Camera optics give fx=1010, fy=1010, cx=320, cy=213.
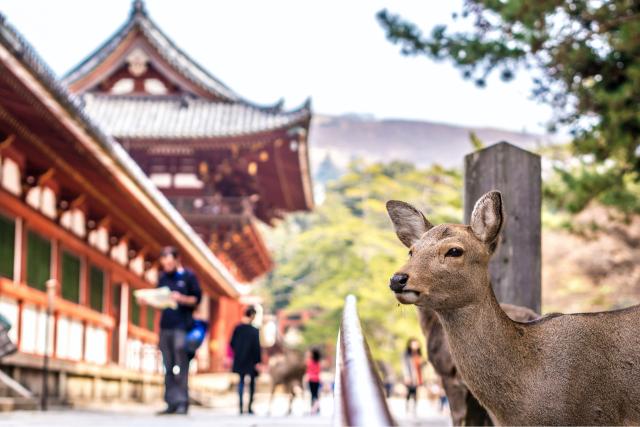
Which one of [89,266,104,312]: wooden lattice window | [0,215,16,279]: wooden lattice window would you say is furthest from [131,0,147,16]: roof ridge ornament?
[0,215,16,279]: wooden lattice window

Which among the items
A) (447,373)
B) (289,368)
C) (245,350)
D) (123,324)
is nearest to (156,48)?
(123,324)

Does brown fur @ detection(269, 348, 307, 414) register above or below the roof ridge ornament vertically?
below

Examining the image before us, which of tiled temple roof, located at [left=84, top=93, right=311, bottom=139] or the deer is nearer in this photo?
the deer

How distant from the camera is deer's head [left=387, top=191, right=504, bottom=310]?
369cm

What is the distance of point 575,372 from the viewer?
11.8ft

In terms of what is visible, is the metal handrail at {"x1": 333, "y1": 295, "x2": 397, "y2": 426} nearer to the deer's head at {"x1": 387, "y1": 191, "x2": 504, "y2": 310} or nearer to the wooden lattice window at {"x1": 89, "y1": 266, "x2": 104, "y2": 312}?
the deer's head at {"x1": 387, "y1": 191, "x2": 504, "y2": 310}

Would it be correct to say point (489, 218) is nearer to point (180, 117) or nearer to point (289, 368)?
point (289, 368)

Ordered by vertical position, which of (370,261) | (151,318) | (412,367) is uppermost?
(370,261)

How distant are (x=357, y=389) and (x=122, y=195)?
561 inches

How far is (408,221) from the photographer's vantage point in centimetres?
411

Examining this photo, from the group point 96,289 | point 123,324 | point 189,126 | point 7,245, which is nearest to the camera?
point 7,245

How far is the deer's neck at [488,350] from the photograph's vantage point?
12.1ft

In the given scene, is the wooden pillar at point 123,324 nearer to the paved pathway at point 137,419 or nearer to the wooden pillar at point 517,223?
the paved pathway at point 137,419

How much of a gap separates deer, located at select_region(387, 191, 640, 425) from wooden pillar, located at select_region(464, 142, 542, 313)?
2.60 m
